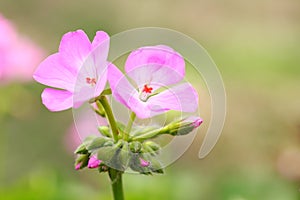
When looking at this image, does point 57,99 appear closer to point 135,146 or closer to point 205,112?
point 135,146

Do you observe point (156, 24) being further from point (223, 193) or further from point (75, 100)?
point (75, 100)

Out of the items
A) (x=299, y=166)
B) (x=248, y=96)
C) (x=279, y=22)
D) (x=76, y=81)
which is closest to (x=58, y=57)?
(x=76, y=81)

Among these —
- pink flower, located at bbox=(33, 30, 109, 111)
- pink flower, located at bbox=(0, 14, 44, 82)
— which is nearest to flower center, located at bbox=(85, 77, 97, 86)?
pink flower, located at bbox=(33, 30, 109, 111)

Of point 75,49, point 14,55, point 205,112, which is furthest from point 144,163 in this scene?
point 205,112

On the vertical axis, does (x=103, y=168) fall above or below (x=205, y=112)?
below

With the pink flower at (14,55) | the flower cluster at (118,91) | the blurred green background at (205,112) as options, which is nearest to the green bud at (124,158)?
the flower cluster at (118,91)

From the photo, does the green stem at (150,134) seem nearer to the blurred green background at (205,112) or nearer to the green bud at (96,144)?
the green bud at (96,144)

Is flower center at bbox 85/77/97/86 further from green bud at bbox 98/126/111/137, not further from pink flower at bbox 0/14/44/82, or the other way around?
pink flower at bbox 0/14/44/82

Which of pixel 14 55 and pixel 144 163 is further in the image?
pixel 14 55
